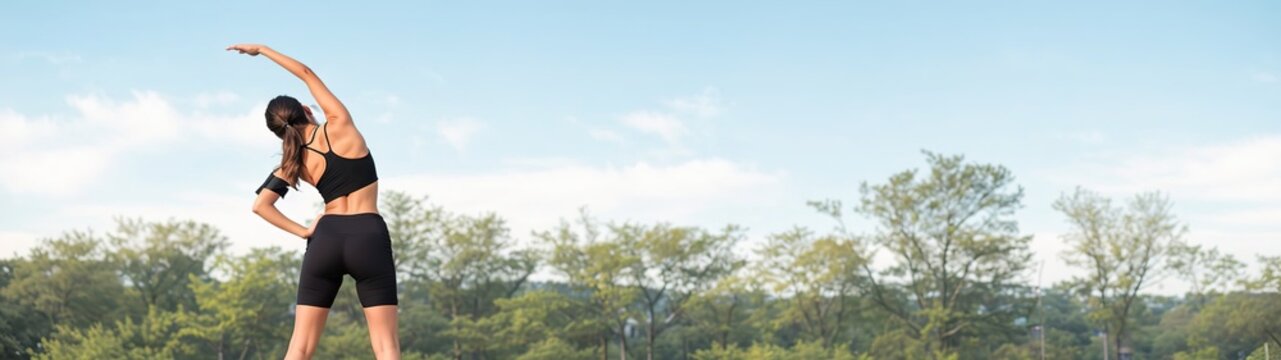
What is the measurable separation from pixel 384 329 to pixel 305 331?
32cm

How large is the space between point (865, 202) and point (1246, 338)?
1397 centimetres

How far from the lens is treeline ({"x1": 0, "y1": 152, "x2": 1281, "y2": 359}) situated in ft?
133

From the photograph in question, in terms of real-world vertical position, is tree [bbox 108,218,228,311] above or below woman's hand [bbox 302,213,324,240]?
above

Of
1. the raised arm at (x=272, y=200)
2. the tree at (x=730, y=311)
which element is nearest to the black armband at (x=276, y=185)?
the raised arm at (x=272, y=200)

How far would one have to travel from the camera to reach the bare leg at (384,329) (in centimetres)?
443

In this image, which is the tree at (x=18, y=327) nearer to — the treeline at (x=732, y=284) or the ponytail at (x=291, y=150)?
the treeline at (x=732, y=284)

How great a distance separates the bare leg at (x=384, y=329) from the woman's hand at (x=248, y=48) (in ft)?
3.82

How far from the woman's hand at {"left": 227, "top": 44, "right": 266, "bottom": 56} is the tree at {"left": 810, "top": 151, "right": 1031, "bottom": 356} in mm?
38505

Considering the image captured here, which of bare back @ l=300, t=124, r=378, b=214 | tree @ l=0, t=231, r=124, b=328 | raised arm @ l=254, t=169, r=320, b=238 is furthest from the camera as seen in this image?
tree @ l=0, t=231, r=124, b=328

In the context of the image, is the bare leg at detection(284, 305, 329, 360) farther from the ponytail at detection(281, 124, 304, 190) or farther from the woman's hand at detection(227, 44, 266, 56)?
the woman's hand at detection(227, 44, 266, 56)

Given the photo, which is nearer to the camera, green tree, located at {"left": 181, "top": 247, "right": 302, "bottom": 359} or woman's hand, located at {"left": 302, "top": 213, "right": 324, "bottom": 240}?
woman's hand, located at {"left": 302, "top": 213, "right": 324, "bottom": 240}

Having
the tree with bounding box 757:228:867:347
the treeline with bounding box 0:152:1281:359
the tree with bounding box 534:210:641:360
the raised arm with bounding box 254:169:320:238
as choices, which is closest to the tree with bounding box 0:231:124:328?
the treeline with bounding box 0:152:1281:359

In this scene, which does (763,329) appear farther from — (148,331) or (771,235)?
(148,331)

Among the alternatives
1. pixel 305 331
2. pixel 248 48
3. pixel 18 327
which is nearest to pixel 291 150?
pixel 248 48
